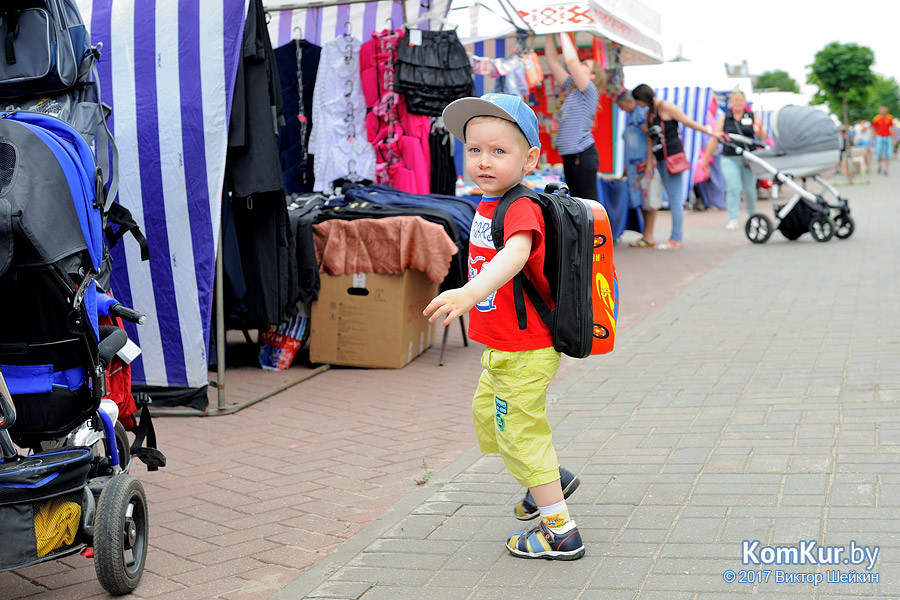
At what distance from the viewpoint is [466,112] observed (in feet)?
11.7

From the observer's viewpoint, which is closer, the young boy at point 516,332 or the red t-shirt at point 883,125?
the young boy at point 516,332

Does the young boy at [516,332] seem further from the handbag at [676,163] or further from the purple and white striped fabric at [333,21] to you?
the handbag at [676,163]

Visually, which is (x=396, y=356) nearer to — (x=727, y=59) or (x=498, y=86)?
(x=498, y=86)

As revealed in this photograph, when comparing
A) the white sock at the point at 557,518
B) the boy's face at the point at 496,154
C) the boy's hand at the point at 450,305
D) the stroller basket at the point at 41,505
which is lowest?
the white sock at the point at 557,518

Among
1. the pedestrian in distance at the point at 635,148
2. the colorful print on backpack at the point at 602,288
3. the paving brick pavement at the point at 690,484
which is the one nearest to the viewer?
the paving brick pavement at the point at 690,484

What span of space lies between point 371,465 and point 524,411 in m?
1.60

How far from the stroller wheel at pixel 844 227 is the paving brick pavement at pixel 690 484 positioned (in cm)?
636

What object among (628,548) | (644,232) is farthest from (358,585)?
(644,232)

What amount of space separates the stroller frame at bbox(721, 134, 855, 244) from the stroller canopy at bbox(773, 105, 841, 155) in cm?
34

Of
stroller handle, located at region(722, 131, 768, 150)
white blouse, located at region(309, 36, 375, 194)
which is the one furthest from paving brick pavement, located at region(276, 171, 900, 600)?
stroller handle, located at region(722, 131, 768, 150)

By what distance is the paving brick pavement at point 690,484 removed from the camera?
3.44m

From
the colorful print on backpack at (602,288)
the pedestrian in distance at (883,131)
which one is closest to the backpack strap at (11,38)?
the colorful print on backpack at (602,288)

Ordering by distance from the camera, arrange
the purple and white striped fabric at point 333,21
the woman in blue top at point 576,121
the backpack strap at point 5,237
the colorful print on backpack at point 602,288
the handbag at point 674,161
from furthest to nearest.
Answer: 1. the handbag at point 674,161
2. the woman in blue top at point 576,121
3. the purple and white striped fabric at point 333,21
4. the colorful print on backpack at point 602,288
5. the backpack strap at point 5,237

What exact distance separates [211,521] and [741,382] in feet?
11.3
